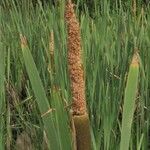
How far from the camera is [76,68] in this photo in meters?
0.36

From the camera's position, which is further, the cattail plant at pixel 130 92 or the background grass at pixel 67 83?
the background grass at pixel 67 83

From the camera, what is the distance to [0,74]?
74 cm

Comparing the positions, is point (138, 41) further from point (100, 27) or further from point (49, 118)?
point (49, 118)

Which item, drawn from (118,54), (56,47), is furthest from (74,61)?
(118,54)

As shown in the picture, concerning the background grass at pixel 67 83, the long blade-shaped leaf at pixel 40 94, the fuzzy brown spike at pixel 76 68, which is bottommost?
the background grass at pixel 67 83

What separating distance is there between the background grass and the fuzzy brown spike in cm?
6

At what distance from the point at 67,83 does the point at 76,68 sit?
0.52 m

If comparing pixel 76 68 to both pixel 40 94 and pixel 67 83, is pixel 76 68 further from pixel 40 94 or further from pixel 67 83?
pixel 67 83

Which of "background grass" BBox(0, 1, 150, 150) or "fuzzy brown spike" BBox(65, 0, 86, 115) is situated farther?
"background grass" BBox(0, 1, 150, 150)

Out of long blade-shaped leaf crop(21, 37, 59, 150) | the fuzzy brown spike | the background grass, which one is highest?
the fuzzy brown spike

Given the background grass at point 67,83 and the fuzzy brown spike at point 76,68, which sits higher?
the fuzzy brown spike at point 76,68

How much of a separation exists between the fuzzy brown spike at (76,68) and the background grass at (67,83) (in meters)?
0.06

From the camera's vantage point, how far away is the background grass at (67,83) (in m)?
0.68

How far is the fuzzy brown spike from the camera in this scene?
357 millimetres
